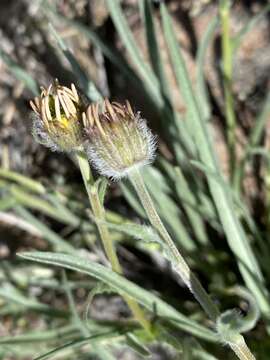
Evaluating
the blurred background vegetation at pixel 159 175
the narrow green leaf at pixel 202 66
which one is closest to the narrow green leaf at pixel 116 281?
the blurred background vegetation at pixel 159 175

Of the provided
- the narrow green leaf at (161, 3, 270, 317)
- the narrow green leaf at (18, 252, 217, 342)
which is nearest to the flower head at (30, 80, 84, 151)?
the narrow green leaf at (18, 252, 217, 342)

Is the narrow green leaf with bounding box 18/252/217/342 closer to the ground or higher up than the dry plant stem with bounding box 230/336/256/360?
higher up

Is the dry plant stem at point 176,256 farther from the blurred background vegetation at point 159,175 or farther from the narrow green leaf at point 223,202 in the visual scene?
the narrow green leaf at point 223,202

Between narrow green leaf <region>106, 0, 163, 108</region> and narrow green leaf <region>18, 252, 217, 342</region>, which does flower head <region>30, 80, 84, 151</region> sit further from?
narrow green leaf <region>106, 0, 163, 108</region>

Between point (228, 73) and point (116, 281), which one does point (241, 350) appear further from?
point (228, 73)

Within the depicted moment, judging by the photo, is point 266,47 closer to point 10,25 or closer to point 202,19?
point 202,19

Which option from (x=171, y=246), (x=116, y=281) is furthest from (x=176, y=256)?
(x=116, y=281)

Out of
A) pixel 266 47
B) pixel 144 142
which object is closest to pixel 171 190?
pixel 266 47
